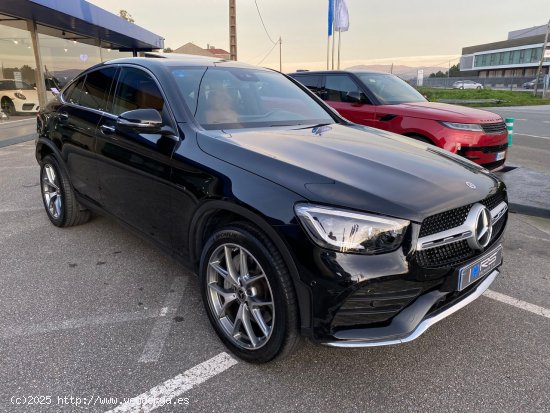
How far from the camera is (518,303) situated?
3.17 m

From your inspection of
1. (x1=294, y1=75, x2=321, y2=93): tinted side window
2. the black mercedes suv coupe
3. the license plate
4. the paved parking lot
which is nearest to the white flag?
(x1=294, y1=75, x2=321, y2=93): tinted side window

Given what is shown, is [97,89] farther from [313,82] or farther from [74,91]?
[313,82]

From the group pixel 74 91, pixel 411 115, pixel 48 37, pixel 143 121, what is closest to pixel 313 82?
pixel 411 115

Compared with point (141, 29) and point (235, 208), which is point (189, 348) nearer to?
point (235, 208)

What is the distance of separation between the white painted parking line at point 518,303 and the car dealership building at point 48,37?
1387cm

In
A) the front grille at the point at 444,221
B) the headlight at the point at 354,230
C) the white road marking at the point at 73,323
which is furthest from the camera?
the white road marking at the point at 73,323

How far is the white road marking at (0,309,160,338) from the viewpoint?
2783 millimetres

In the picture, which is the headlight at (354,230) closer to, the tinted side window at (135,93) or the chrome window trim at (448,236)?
the chrome window trim at (448,236)

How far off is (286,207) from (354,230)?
1.14 ft

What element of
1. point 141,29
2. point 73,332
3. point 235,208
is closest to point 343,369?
point 235,208

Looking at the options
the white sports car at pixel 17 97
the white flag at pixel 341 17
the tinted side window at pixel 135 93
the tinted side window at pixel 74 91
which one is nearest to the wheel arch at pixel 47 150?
the tinted side window at pixel 74 91

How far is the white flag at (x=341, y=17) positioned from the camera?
20859mm

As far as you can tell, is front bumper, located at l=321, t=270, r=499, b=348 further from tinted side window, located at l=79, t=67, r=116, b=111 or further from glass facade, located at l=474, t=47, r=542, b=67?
glass facade, located at l=474, t=47, r=542, b=67

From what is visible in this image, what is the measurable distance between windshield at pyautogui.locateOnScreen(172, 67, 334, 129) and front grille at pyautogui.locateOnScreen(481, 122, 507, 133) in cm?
329
